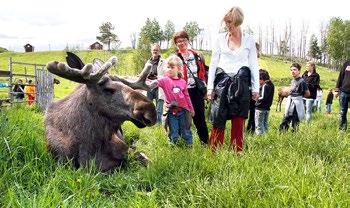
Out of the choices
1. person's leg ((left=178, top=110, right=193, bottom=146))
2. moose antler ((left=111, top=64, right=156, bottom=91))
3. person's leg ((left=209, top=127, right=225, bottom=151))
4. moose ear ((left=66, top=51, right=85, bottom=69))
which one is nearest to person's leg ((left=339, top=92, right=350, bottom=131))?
person's leg ((left=178, top=110, right=193, bottom=146))

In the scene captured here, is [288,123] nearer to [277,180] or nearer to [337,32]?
[277,180]

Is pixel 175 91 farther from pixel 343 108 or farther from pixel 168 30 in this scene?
pixel 168 30

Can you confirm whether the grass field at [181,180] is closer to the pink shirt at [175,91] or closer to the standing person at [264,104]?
the pink shirt at [175,91]

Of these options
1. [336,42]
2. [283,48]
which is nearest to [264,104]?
[336,42]

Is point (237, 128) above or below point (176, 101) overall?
below

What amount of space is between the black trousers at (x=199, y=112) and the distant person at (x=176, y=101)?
1.25 ft

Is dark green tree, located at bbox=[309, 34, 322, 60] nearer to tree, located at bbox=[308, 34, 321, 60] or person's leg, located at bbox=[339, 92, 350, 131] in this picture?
tree, located at bbox=[308, 34, 321, 60]

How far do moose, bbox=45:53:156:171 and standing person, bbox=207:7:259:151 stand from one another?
1118 millimetres

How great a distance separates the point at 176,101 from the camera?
6.04 m

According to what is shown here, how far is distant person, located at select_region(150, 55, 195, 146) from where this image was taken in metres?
6.06

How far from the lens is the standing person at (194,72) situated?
6.54m

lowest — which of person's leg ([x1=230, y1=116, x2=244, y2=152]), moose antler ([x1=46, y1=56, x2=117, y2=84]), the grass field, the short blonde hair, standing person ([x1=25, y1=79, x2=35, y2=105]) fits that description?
standing person ([x1=25, y1=79, x2=35, y2=105])

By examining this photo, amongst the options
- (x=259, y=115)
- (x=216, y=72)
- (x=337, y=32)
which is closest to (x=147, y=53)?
(x=259, y=115)

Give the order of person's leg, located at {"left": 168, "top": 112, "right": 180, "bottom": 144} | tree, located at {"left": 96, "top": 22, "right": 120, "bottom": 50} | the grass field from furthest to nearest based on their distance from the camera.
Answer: tree, located at {"left": 96, "top": 22, "right": 120, "bottom": 50}, person's leg, located at {"left": 168, "top": 112, "right": 180, "bottom": 144}, the grass field
